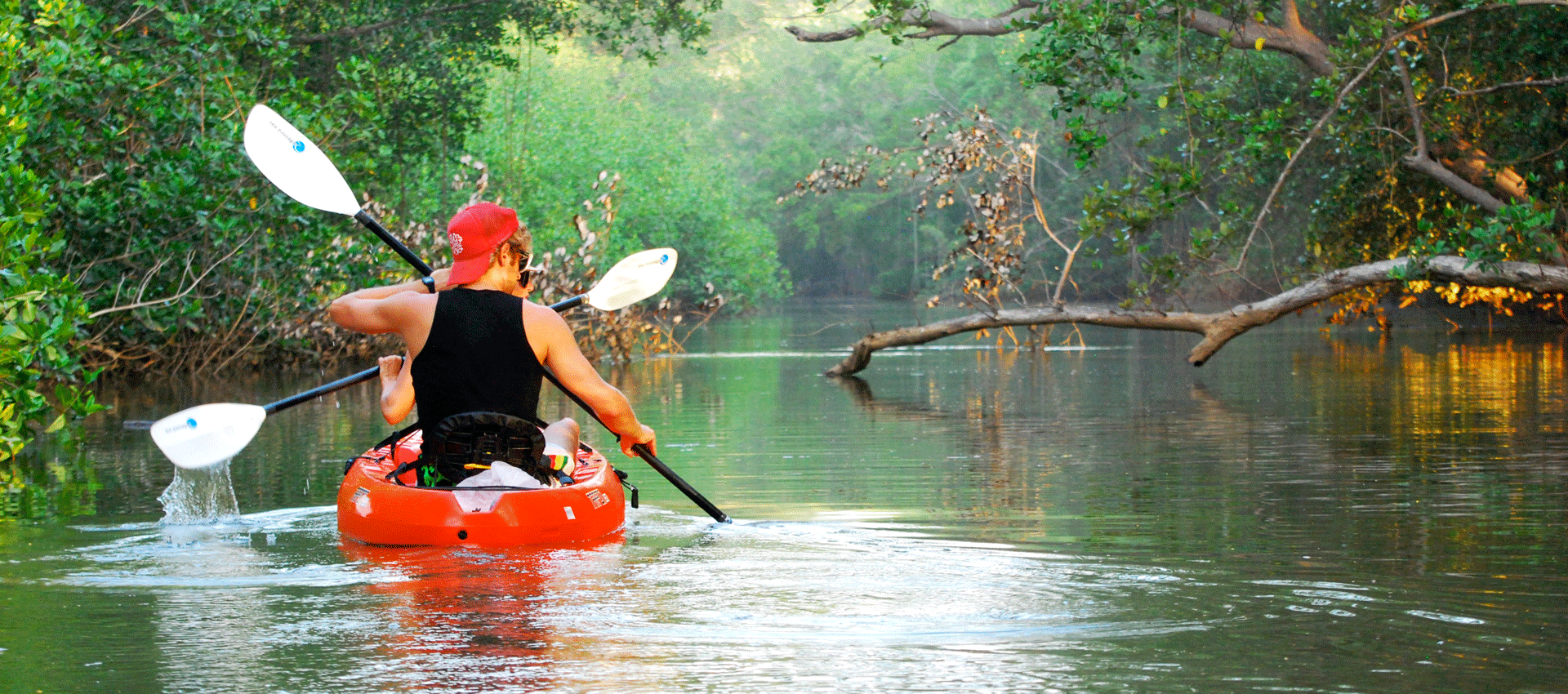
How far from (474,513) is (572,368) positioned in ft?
2.11

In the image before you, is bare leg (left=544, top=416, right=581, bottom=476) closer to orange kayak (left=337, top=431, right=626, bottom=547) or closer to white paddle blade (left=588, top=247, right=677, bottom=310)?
orange kayak (left=337, top=431, right=626, bottom=547)

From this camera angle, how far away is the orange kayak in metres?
6.06

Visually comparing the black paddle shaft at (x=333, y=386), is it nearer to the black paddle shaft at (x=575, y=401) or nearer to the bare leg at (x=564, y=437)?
the black paddle shaft at (x=575, y=401)

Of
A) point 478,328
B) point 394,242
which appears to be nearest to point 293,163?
point 394,242

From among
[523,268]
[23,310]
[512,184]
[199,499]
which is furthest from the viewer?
[512,184]

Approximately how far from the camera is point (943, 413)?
524 inches

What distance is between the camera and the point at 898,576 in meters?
5.63

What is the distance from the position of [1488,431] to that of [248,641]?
27.5 ft

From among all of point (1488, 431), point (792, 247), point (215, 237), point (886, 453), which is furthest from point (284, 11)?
point (792, 247)

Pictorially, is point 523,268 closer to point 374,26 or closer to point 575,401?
point 575,401

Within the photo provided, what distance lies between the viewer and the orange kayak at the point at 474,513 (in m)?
6.06

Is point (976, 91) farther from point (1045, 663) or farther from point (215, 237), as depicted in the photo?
point (1045, 663)

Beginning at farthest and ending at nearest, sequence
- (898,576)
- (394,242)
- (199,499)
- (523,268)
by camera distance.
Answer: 1. (199,499)
2. (394,242)
3. (523,268)
4. (898,576)

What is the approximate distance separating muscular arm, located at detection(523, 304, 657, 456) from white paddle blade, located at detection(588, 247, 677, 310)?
2.87 ft
